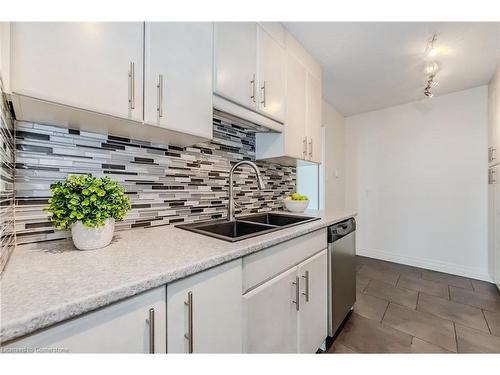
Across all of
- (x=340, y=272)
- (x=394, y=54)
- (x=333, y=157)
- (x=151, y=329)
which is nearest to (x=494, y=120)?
(x=394, y=54)

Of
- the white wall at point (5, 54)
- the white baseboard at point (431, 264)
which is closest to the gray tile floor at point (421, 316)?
the white baseboard at point (431, 264)

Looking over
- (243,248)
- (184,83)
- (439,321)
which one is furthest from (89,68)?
(439,321)

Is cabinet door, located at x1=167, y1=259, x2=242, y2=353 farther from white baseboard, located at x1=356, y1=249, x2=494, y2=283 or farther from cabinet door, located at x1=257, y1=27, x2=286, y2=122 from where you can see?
white baseboard, located at x1=356, y1=249, x2=494, y2=283

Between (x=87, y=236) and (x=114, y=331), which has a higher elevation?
(x=87, y=236)

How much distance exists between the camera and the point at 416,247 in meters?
3.07

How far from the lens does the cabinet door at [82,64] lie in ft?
2.16

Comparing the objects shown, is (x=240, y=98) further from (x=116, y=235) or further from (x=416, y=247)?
(x=416, y=247)

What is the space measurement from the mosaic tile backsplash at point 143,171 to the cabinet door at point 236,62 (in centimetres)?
33

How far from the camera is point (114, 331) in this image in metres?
0.53

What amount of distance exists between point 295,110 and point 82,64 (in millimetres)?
1427

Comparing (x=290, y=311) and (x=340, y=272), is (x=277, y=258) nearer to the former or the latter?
(x=290, y=311)

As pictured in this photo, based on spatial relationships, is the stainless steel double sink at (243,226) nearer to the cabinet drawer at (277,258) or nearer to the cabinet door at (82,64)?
the cabinet drawer at (277,258)

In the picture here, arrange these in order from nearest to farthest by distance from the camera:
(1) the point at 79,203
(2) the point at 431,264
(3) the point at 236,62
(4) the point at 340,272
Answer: (1) the point at 79,203 → (3) the point at 236,62 → (4) the point at 340,272 → (2) the point at 431,264
